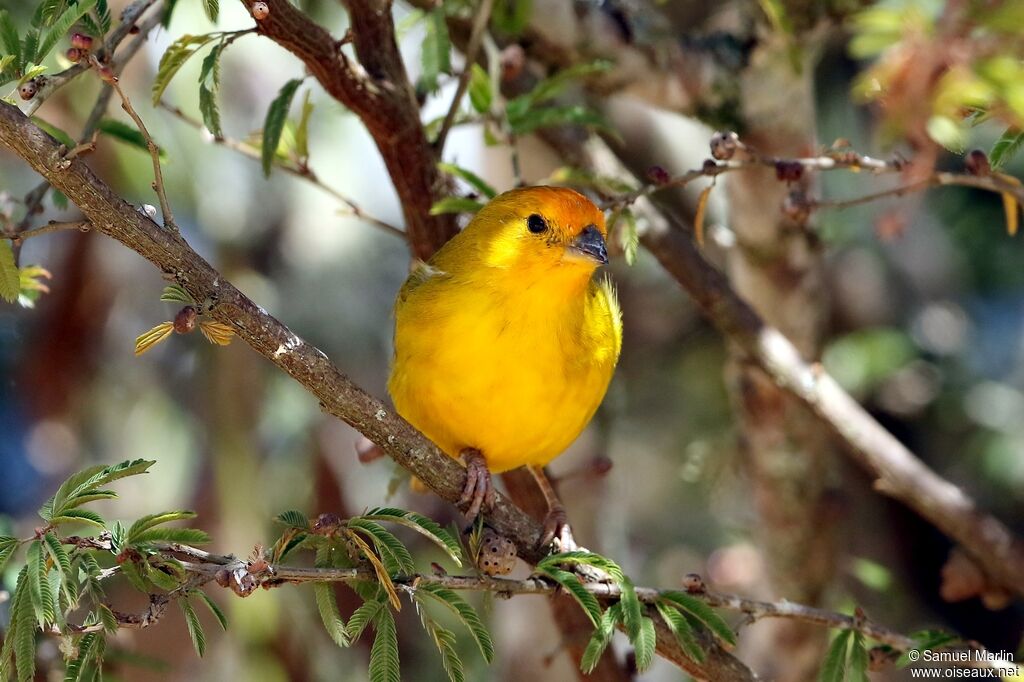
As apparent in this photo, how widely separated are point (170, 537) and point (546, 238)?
147 centimetres

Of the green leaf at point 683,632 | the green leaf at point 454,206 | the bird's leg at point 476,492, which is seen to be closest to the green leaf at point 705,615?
the green leaf at point 683,632

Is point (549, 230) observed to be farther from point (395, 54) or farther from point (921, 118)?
point (921, 118)

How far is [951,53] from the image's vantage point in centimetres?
183

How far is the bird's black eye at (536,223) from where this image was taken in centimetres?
334

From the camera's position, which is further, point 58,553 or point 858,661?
point 858,661

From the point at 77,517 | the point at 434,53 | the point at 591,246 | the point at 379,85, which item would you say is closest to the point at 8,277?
the point at 77,517

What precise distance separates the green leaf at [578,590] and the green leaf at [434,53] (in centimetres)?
133

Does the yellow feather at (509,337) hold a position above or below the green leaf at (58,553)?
below

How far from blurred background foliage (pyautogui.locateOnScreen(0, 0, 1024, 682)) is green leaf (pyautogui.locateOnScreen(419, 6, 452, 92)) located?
181 cm

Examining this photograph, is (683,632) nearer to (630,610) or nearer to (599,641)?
(630,610)

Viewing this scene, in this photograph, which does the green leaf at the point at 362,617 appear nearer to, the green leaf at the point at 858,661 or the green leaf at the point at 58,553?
the green leaf at the point at 58,553

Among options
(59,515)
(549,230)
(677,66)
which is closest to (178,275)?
(59,515)

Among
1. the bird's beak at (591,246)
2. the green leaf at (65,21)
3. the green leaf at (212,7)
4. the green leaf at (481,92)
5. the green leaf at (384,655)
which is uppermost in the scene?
the green leaf at (65,21)

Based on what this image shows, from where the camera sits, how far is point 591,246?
326cm
